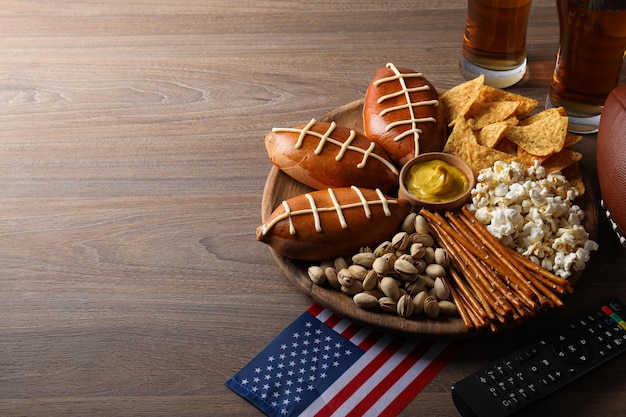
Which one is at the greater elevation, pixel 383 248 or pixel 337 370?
pixel 383 248

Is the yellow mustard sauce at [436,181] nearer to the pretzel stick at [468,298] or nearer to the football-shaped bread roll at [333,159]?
the football-shaped bread roll at [333,159]

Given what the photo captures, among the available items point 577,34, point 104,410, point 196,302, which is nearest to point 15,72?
point 196,302

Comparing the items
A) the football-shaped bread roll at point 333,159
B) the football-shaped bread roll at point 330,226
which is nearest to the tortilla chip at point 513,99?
the football-shaped bread roll at point 333,159

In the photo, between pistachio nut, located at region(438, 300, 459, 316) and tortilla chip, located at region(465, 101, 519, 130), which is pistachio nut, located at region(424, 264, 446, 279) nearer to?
pistachio nut, located at region(438, 300, 459, 316)

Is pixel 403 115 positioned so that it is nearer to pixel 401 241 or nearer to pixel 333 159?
pixel 333 159

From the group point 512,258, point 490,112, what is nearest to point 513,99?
point 490,112

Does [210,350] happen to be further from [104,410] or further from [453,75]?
[453,75]
